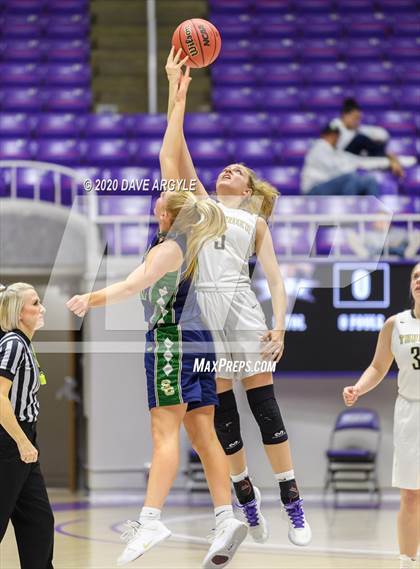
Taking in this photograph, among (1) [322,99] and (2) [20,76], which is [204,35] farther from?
(2) [20,76]

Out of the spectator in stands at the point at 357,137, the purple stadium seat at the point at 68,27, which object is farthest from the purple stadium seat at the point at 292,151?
the purple stadium seat at the point at 68,27

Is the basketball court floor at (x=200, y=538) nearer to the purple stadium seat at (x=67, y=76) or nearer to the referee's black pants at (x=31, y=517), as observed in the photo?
the referee's black pants at (x=31, y=517)

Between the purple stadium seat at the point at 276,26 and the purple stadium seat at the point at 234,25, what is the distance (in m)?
0.14

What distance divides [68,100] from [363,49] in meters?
4.16

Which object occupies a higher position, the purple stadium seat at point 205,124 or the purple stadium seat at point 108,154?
the purple stadium seat at point 205,124

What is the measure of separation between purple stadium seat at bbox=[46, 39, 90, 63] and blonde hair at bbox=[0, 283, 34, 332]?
35.1ft

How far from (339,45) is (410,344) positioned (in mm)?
10630

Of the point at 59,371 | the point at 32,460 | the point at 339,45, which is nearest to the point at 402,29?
the point at 339,45

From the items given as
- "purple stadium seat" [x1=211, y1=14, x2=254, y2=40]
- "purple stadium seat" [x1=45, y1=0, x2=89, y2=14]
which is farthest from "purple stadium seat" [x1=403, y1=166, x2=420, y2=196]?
"purple stadium seat" [x1=45, y1=0, x2=89, y2=14]

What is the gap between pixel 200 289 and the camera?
600cm

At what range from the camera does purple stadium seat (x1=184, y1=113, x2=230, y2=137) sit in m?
14.4

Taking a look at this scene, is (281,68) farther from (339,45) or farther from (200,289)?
(200,289)

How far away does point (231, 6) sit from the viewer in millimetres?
16766

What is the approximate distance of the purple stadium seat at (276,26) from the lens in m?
16.3
